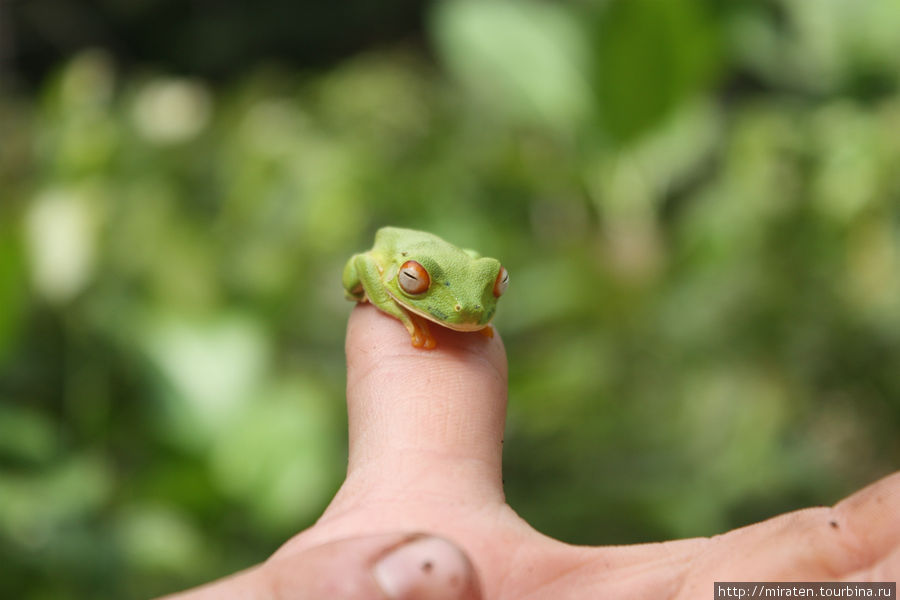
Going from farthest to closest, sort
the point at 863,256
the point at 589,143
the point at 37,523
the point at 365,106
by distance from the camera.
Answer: the point at 365,106
the point at 589,143
the point at 863,256
the point at 37,523

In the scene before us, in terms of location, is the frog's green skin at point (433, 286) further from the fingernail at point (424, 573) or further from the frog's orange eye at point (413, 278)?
the fingernail at point (424, 573)

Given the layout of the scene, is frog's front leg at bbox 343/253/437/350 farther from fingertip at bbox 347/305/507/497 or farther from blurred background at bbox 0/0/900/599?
blurred background at bbox 0/0/900/599

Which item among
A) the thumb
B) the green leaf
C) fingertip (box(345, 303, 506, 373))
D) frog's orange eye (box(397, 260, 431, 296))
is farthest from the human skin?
the green leaf

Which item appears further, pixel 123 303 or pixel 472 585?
pixel 123 303

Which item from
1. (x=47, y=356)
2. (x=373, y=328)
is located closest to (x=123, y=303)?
(x=47, y=356)

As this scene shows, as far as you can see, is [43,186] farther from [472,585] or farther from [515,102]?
[472,585]

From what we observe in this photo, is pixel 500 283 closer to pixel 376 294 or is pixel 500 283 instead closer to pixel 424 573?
pixel 376 294
